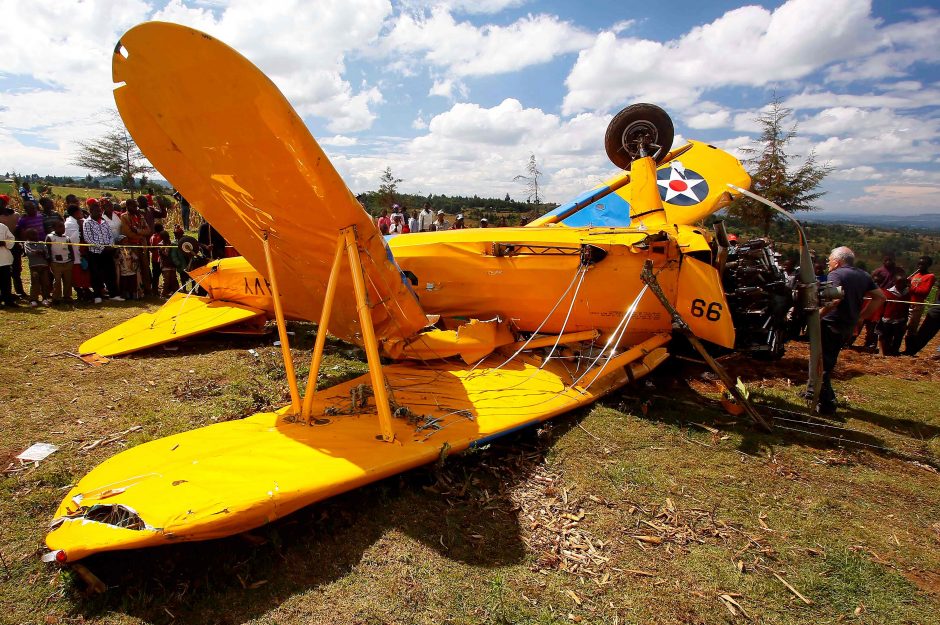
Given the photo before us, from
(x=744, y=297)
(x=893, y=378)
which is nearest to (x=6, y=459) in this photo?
(x=744, y=297)

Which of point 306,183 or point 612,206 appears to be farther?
point 612,206

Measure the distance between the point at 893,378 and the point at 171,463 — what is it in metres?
10.1

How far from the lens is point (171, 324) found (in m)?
7.35

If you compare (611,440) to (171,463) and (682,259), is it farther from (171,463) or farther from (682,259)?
(171,463)

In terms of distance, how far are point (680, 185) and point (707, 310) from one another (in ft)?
13.1

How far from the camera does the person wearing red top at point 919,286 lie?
30.6 ft

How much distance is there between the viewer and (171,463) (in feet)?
10.3

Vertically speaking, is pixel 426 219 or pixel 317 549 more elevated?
pixel 426 219

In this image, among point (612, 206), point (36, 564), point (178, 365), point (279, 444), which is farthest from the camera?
point (612, 206)

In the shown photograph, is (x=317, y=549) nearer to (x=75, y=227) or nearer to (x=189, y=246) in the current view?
(x=189, y=246)

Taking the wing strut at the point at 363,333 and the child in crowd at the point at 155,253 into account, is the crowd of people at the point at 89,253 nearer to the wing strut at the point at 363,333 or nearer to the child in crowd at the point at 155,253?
the child in crowd at the point at 155,253

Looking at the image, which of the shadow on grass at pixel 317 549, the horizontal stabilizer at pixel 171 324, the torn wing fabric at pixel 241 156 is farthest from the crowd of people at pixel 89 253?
the shadow on grass at pixel 317 549

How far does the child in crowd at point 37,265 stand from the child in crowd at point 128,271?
4.20ft

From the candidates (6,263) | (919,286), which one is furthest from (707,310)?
(6,263)
